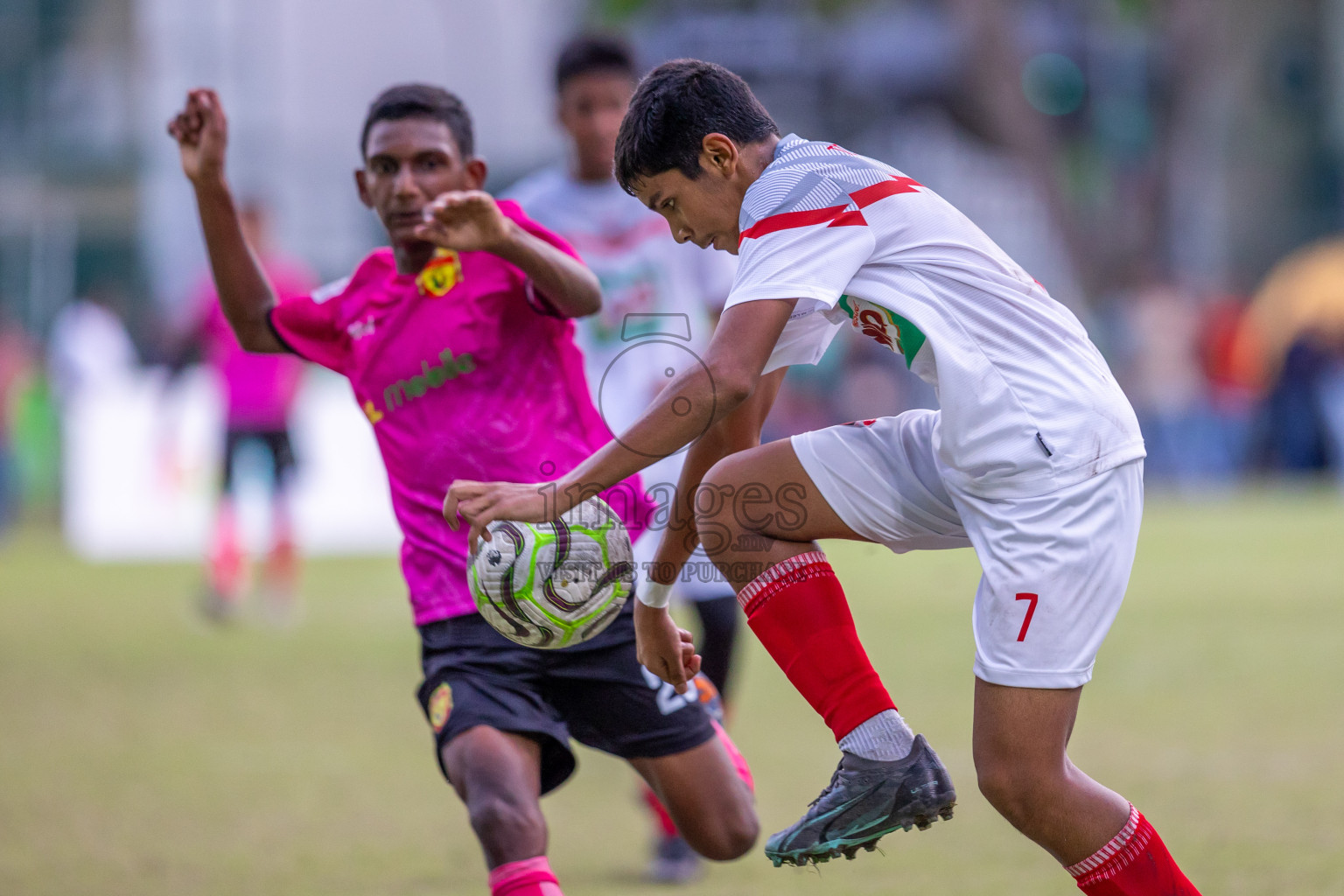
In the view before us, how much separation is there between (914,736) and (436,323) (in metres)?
1.57

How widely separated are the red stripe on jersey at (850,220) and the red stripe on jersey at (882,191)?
0.09 feet

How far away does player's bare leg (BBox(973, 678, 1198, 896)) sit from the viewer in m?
2.93

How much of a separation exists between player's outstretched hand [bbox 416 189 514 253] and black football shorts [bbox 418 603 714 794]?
0.93m

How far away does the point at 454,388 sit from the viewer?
12.5 ft

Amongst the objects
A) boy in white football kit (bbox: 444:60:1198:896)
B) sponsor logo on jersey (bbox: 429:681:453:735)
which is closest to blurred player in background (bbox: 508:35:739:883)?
sponsor logo on jersey (bbox: 429:681:453:735)

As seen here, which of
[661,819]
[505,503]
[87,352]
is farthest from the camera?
[87,352]

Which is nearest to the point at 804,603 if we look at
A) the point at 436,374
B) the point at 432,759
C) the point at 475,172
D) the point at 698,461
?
the point at 698,461

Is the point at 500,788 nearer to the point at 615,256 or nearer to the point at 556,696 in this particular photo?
the point at 556,696

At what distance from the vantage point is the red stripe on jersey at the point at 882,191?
2949 millimetres

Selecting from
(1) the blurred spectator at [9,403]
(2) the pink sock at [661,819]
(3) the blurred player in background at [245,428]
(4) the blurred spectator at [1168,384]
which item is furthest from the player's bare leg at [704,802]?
(4) the blurred spectator at [1168,384]

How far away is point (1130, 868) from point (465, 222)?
6.05 feet

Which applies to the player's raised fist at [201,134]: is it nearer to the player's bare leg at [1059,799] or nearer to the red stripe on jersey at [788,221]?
the red stripe on jersey at [788,221]

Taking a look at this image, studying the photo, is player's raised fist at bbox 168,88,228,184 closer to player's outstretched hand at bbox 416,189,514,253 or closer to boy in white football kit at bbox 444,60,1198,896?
player's outstretched hand at bbox 416,189,514,253

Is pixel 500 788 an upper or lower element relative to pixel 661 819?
upper
